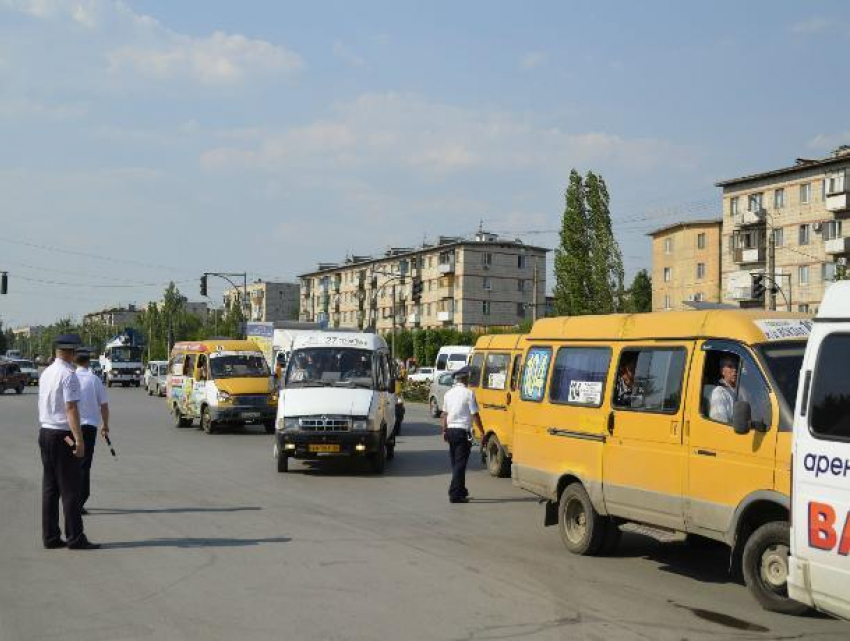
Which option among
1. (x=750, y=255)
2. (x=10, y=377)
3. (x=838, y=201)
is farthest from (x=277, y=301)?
(x=10, y=377)

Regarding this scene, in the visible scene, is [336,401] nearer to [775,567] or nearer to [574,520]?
[574,520]

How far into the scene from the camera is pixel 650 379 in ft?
29.7

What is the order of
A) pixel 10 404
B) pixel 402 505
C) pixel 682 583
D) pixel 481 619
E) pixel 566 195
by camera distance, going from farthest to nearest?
pixel 566 195, pixel 10 404, pixel 402 505, pixel 682 583, pixel 481 619

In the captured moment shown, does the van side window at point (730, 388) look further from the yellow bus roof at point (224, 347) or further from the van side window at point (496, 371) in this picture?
the yellow bus roof at point (224, 347)

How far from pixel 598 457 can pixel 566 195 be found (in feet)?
156

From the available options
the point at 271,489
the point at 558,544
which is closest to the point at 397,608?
the point at 558,544

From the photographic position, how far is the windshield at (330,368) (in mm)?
17812

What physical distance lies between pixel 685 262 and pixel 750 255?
27.9ft

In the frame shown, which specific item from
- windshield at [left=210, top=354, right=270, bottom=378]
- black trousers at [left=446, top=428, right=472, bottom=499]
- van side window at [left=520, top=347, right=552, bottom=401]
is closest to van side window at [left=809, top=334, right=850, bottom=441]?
van side window at [left=520, top=347, right=552, bottom=401]

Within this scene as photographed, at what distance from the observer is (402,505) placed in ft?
43.7

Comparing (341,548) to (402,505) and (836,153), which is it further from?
(836,153)

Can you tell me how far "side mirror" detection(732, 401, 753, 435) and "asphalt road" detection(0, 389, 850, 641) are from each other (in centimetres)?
136

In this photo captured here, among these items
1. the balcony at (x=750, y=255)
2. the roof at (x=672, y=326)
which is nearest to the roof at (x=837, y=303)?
the roof at (x=672, y=326)

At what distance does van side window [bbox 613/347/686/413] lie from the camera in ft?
28.6
